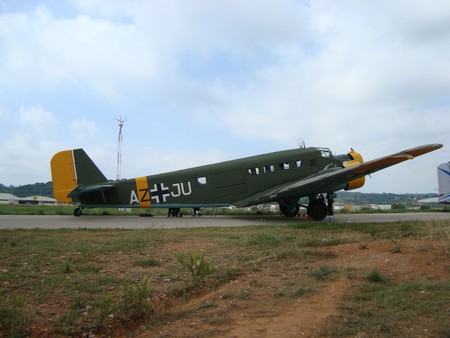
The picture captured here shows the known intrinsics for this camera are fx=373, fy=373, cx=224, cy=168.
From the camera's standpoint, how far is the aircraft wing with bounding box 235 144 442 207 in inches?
614

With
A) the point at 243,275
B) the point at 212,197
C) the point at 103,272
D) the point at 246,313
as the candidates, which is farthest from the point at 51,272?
the point at 212,197

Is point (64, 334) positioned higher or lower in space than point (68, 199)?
lower

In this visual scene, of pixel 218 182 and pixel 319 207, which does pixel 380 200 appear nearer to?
pixel 319 207

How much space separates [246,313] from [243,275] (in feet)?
6.24

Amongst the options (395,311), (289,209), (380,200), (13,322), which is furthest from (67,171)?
(380,200)

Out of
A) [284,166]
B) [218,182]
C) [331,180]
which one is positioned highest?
[284,166]

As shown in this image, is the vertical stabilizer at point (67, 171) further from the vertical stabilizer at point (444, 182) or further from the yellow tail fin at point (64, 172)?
the vertical stabilizer at point (444, 182)

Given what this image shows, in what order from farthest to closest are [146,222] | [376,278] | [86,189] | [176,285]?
[86,189]
[146,222]
[176,285]
[376,278]

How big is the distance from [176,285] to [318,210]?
1323 centimetres

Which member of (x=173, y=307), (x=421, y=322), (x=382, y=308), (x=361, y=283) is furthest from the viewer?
(x=361, y=283)

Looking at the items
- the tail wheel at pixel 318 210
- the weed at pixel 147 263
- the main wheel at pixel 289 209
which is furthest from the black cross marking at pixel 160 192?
the weed at pixel 147 263

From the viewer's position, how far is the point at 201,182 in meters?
20.4

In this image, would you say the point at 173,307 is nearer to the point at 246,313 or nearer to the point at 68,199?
the point at 246,313

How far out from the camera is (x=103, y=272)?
720cm
